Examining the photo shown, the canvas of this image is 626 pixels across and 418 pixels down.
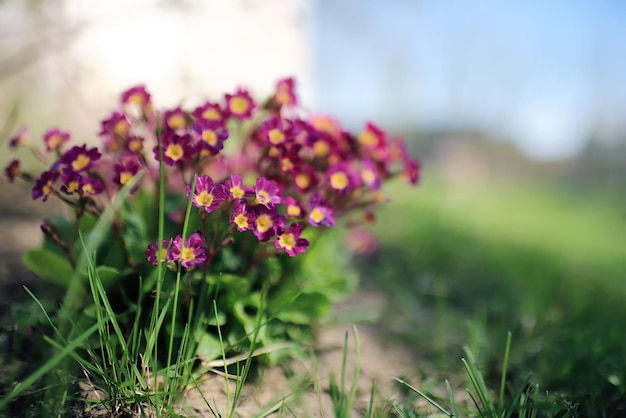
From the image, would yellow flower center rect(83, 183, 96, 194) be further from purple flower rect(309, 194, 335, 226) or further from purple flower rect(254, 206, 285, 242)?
purple flower rect(309, 194, 335, 226)

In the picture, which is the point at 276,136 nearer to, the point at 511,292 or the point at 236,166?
the point at 236,166

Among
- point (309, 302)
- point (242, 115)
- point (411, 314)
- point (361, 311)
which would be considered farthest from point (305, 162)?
point (411, 314)

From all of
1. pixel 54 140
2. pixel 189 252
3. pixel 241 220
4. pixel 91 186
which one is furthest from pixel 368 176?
pixel 54 140

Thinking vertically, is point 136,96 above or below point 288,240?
above

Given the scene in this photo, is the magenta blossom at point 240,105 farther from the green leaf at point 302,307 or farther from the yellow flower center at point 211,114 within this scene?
the green leaf at point 302,307

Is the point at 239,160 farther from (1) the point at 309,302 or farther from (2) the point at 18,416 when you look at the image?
(2) the point at 18,416

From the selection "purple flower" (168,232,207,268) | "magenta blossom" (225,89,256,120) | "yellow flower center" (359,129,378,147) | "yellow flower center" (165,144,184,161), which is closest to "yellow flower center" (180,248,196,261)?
"purple flower" (168,232,207,268)
